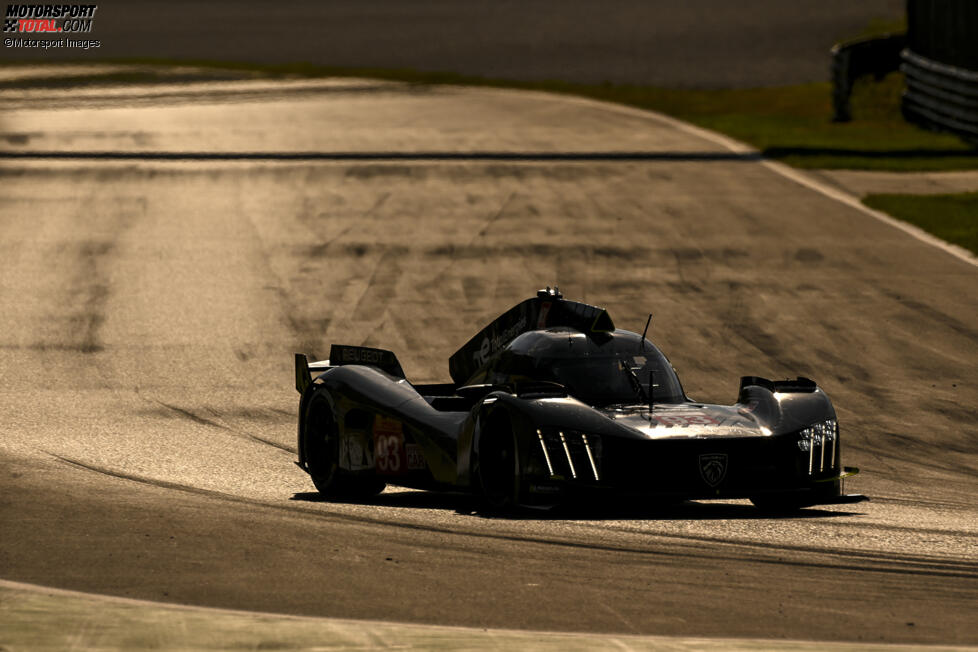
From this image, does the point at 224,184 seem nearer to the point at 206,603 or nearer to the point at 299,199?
the point at 299,199

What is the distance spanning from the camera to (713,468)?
401 inches

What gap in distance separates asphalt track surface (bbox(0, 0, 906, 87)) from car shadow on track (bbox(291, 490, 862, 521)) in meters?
A: 47.2

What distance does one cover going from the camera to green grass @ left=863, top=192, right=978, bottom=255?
27.5 m

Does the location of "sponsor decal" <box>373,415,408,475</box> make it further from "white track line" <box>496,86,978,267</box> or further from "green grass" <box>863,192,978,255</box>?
"green grass" <box>863,192,978,255</box>

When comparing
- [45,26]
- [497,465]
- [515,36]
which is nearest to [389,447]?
[497,465]

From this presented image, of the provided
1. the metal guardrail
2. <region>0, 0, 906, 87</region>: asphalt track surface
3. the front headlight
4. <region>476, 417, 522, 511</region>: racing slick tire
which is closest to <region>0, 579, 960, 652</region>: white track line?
<region>476, 417, 522, 511</region>: racing slick tire

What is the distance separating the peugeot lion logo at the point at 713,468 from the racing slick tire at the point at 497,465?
3.91 feet

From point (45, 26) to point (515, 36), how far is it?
66.3 ft

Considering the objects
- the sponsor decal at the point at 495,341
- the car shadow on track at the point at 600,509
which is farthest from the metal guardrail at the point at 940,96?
the car shadow on track at the point at 600,509

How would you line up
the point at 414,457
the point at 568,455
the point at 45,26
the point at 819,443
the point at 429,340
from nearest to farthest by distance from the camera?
1. the point at 568,455
2. the point at 819,443
3. the point at 414,457
4. the point at 429,340
5. the point at 45,26

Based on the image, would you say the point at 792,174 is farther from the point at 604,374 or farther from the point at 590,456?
the point at 590,456

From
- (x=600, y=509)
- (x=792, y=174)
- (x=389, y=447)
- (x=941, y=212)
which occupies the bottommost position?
(x=600, y=509)

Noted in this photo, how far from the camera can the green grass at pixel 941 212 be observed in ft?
90.4

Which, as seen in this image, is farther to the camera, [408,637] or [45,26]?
[45,26]
